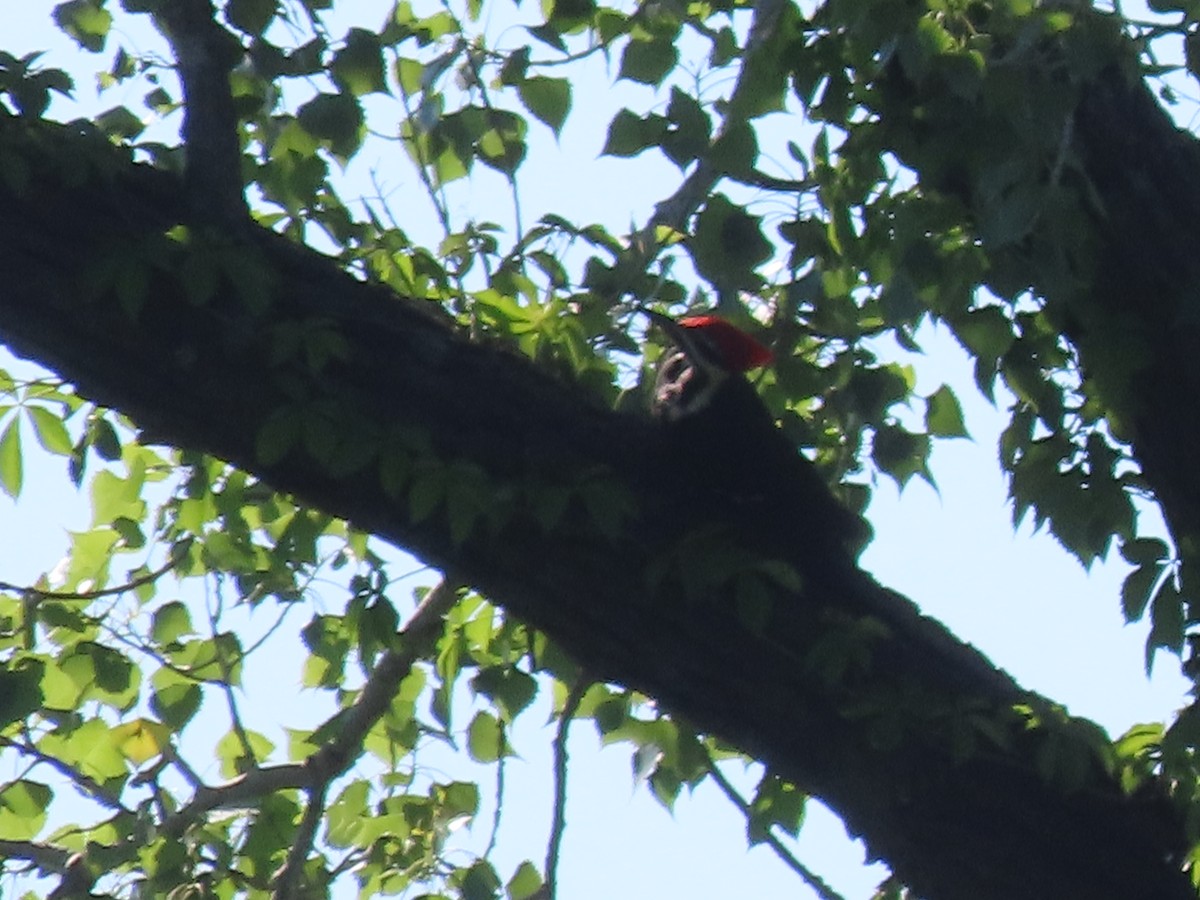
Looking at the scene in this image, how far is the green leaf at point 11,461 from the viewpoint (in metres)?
2.67

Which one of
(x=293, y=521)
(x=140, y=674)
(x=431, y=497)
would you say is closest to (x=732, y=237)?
(x=431, y=497)

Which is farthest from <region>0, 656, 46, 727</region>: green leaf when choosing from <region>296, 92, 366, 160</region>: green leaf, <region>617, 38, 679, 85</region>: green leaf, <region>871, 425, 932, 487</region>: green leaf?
<region>871, 425, 932, 487</region>: green leaf

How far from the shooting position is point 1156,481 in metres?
2.49

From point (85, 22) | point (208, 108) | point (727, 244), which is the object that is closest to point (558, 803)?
point (727, 244)

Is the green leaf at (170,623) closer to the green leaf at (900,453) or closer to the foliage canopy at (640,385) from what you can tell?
the foliage canopy at (640,385)

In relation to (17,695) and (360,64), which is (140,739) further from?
(360,64)

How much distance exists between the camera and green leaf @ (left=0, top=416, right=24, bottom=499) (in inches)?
105

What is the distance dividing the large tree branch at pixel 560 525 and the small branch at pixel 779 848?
24 centimetres

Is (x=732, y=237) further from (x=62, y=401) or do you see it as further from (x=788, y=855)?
(x=62, y=401)

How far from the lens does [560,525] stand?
2275 mm

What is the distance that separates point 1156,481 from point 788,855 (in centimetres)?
78

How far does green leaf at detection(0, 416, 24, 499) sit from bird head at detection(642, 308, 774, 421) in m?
1.03

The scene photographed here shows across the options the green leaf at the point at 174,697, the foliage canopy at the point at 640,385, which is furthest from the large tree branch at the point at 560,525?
the green leaf at the point at 174,697

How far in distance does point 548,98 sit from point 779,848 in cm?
124
